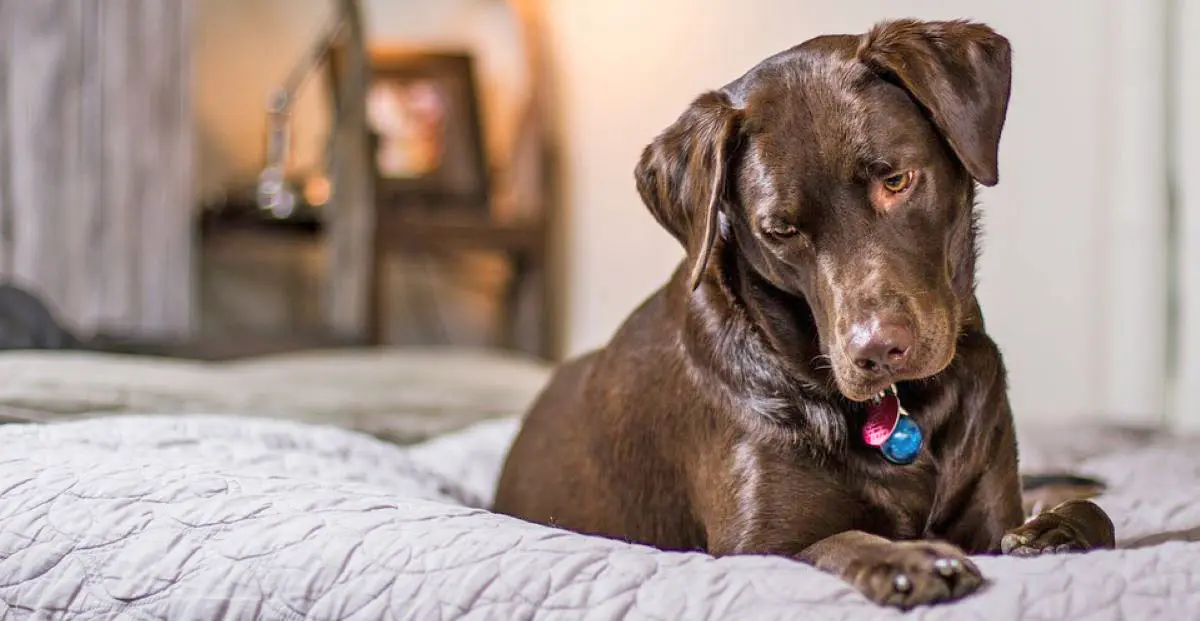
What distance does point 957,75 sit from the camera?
4.29ft

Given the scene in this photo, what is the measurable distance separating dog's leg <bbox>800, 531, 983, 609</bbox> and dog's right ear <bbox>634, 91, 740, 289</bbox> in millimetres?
365

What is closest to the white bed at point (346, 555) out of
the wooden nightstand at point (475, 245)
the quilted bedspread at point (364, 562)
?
the quilted bedspread at point (364, 562)

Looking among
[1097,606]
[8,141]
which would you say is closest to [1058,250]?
[1097,606]

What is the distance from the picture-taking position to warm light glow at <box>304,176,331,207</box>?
4723 millimetres

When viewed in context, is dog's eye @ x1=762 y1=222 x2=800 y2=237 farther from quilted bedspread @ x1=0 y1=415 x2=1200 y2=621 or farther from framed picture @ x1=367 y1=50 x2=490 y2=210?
framed picture @ x1=367 y1=50 x2=490 y2=210

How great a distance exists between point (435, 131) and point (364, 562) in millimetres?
Result: 3738

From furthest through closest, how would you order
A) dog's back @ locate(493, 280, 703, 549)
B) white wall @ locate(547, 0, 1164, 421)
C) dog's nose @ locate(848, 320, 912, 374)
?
white wall @ locate(547, 0, 1164, 421)
dog's back @ locate(493, 280, 703, 549)
dog's nose @ locate(848, 320, 912, 374)

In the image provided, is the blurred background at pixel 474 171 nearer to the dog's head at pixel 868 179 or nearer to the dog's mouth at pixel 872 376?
the dog's head at pixel 868 179

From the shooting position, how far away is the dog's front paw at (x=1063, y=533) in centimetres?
124

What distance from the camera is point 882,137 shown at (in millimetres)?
1289

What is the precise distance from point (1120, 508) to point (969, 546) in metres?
0.34

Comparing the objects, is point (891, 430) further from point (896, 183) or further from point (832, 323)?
point (896, 183)

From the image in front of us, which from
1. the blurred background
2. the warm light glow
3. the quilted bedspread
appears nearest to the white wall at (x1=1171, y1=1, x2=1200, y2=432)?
the blurred background

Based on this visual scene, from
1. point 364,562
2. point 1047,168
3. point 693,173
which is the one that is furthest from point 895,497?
point 1047,168
